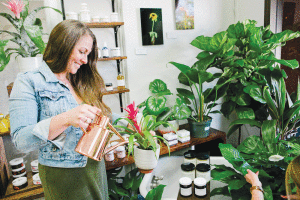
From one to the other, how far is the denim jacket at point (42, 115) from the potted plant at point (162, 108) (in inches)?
34.8

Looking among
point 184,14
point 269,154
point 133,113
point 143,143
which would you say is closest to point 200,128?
point 269,154

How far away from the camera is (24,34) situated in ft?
4.48

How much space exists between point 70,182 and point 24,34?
100 centimetres

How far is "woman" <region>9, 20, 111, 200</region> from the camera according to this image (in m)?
0.81

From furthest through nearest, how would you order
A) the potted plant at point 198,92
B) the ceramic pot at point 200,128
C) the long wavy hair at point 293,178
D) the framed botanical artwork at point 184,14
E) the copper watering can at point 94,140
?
1. the framed botanical artwork at point 184,14
2. the ceramic pot at point 200,128
3. the potted plant at point 198,92
4. the copper watering can at point 94,140
5. the long wavy hair at point 293,178

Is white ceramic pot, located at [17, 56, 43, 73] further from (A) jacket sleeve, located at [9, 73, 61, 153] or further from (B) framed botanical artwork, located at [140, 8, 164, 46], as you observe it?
(B) framed botanical artwork, located at [140, 8, 164, 46]

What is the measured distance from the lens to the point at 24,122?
31.6 inches

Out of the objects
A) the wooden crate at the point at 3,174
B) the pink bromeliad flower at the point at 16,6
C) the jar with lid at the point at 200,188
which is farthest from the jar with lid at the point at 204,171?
the pink bromeliad flower at the point at 16,6

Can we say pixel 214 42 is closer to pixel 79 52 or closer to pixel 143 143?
pixel 143 143

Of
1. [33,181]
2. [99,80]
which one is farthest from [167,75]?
[33,181]

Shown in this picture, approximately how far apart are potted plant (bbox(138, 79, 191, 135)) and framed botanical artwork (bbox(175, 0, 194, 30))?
76 centimetres

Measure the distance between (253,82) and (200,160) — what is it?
1066 millimetres

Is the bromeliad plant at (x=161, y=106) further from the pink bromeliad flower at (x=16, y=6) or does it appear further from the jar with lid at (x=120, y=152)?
the pink bromeliad flower at (x=16, y=6)

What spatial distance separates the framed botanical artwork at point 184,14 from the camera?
2.44 metres
